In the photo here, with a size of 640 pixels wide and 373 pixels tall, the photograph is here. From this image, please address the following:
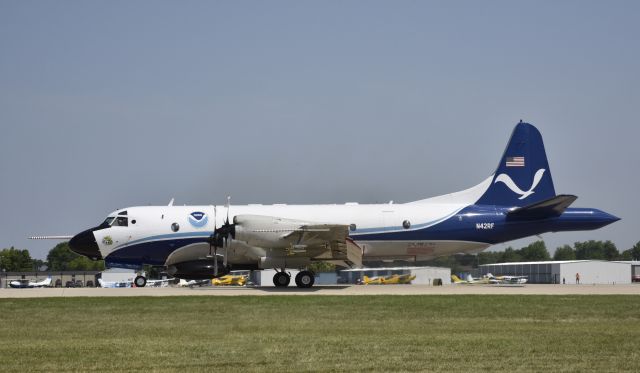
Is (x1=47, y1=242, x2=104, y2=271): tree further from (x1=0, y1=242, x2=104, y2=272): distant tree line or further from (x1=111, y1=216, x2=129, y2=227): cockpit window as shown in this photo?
(x1=111, y1=216, x2=129, y2=227): cockpit window

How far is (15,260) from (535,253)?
6447cm

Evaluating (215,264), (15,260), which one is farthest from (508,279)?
(15,260)

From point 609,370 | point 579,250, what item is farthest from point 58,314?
point 579,250

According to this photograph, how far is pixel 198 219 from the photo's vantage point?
1398 inches

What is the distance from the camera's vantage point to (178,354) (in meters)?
15.6

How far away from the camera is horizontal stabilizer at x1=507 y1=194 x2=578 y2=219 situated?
115ft

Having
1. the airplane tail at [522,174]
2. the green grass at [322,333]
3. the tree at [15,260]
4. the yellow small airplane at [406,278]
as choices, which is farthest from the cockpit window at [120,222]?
the tree at [15,260]

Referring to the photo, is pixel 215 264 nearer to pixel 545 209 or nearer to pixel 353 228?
pixel 353 228

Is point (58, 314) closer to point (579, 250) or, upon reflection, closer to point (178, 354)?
point (178, 354)

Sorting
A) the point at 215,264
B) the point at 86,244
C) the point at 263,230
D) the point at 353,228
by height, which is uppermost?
the point at 353,228

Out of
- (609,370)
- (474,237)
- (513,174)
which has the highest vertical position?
(513,174)

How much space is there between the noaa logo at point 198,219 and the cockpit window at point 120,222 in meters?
2.79

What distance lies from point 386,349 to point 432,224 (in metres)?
20.5

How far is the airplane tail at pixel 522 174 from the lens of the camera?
37.9 metres
